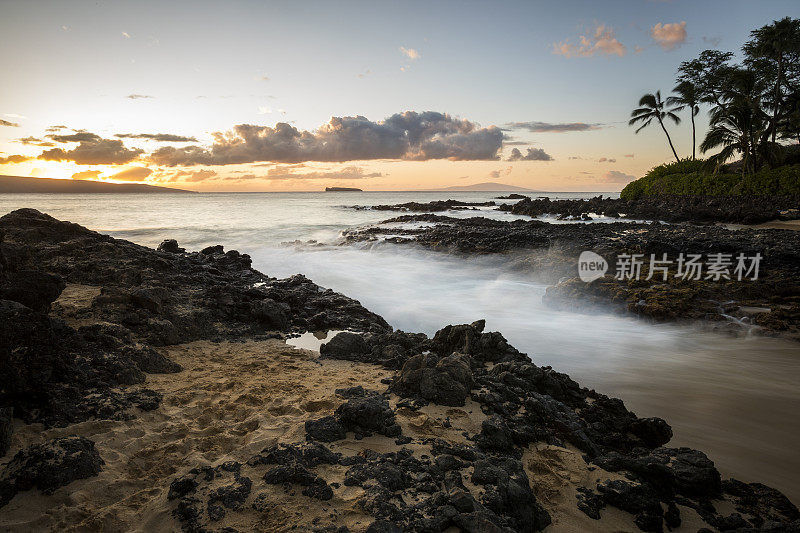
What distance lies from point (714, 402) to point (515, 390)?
2983 millimetres

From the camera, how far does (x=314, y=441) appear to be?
3.40 m

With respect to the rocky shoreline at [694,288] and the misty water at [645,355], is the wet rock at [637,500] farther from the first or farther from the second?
the rocky shoreline at [694,288]

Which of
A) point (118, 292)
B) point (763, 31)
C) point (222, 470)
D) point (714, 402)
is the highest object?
point (763, 31)

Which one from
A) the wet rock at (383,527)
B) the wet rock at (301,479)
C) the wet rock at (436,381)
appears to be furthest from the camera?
the wet rock at (436,381)

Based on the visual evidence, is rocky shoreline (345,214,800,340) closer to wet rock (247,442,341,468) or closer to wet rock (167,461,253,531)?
wet rock (247,442,341,468)

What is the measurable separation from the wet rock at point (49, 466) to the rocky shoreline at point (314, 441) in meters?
0.01

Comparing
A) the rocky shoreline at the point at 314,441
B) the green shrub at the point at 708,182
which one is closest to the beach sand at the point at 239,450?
the rocky shoreline at the point at 314,441

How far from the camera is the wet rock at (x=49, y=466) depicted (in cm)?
266

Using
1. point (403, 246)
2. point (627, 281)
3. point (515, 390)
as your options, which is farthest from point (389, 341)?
point (403, 246)

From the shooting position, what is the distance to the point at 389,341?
5961 mm

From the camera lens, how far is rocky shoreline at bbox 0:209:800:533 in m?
2.66

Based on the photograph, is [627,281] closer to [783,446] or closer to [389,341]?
[783,446]

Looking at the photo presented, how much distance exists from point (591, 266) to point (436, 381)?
8.04 meters

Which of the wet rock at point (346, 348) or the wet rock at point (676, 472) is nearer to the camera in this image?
the wet rock at point (676, 472)
